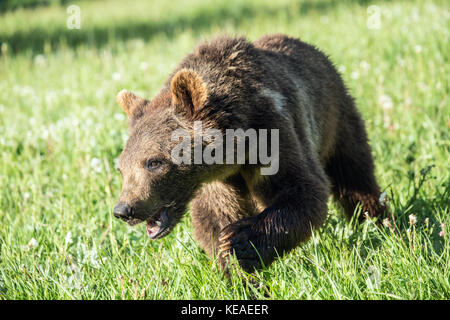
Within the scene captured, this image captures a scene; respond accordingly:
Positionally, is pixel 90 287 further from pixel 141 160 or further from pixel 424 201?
pixel 424 201

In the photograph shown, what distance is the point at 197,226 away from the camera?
394 cm

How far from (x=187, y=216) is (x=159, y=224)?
3.20 ft

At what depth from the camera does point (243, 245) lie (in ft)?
11.2

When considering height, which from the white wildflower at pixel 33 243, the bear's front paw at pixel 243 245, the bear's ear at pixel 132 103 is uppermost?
the bear's ear at pixel 132 103

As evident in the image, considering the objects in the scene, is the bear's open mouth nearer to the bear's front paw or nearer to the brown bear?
the brown bear

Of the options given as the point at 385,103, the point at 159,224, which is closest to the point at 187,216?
the point at 159,224

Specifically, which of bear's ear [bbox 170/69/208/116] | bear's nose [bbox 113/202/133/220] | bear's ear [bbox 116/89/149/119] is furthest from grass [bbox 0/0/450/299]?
bear's ear [bbox 170/69/208/116]

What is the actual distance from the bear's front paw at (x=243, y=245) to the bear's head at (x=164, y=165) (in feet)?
1.33

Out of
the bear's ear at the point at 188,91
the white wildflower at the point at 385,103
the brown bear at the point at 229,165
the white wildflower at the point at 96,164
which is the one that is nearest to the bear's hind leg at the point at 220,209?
the brown bear at the point at 229,165

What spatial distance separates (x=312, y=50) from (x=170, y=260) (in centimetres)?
228

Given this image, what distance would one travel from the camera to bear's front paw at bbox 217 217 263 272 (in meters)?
3.38

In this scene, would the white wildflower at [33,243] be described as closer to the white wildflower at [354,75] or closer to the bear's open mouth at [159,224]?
the bear's open mouth at [159,224]

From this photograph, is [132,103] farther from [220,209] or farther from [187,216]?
[187,216]

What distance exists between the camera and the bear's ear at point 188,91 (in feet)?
11.3
